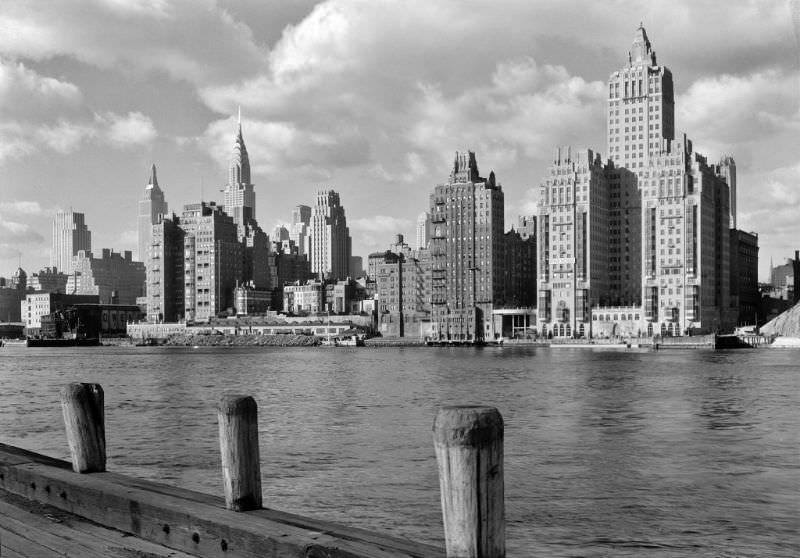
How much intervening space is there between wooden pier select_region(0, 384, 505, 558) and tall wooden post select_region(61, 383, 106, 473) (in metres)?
0.02

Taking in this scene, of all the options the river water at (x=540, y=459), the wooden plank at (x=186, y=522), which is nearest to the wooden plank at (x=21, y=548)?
the wooden plank at (x=186, y=522)

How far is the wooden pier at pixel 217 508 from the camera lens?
9422mm

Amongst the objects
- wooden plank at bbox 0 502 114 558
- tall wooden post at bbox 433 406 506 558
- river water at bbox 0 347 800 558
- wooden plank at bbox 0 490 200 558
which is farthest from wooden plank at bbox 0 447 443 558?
river water at bbox 0 347 800 558

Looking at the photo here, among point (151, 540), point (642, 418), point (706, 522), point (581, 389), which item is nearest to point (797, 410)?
point (642, 418)

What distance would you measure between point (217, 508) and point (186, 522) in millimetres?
583

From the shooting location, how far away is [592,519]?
23.8 m

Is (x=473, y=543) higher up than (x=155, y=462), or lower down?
higher up

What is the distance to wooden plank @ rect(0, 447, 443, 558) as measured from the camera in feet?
34.8

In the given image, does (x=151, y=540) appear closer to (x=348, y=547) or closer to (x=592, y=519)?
(x=348, y=547)

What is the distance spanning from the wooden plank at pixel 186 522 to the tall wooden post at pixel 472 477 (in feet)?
2.88

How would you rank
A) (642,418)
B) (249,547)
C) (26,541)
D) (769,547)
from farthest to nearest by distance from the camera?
(642,418) < (769,547) < (26,541) < (249,547)

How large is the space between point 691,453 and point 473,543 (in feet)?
95.6

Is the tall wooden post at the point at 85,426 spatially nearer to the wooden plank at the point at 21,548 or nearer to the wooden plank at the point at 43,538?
the wooden plank at the point at 43,538

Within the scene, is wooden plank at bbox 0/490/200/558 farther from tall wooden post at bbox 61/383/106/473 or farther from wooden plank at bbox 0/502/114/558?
tall wooden post at bbox 61/383/106/473
